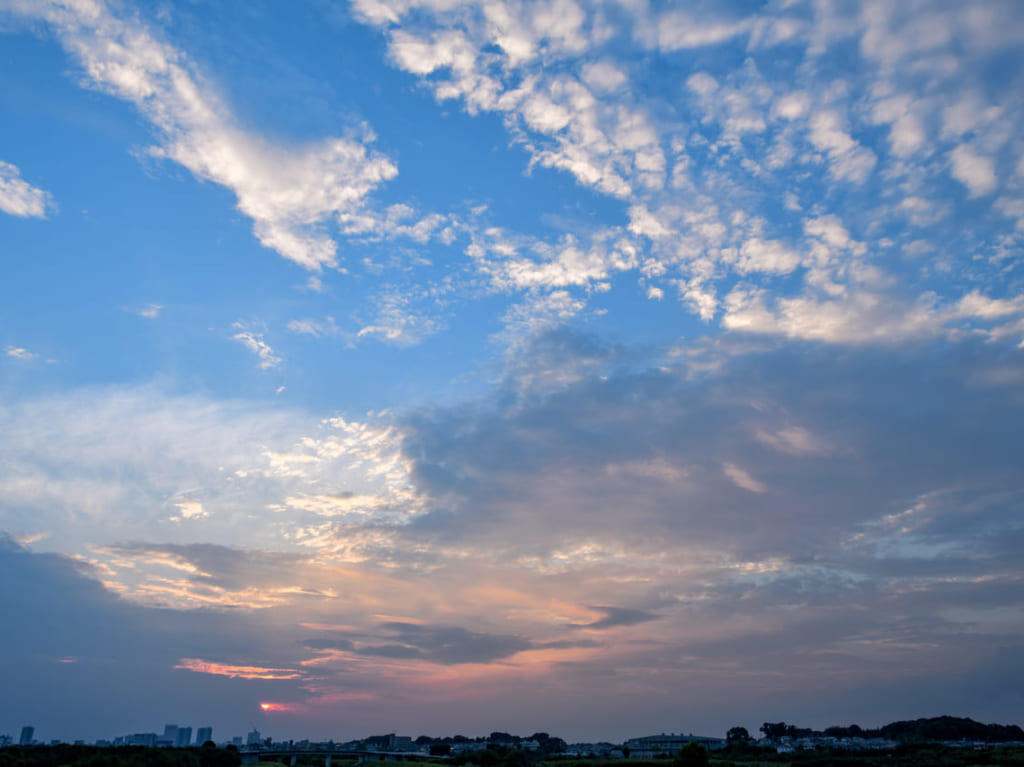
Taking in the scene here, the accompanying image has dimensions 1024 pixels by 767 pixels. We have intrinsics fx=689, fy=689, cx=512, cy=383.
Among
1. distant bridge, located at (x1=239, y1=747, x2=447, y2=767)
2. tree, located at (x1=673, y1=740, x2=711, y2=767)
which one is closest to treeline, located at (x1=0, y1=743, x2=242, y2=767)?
distant bridge, located at (x1=239, y1=747, x2=447, y2=767)

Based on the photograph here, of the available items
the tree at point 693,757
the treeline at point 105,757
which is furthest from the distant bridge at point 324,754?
the tree at point 693,757

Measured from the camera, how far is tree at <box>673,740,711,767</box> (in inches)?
3260

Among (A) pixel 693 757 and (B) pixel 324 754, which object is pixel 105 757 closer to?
(A) pixel 693 757

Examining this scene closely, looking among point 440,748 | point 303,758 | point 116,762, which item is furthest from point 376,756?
point 116,762

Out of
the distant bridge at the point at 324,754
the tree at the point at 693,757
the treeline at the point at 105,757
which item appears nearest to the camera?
the treeline at the point at 105,757

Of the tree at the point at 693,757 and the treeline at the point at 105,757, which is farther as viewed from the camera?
the tree at the point at 693,757

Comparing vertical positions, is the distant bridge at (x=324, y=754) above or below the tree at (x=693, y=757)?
below

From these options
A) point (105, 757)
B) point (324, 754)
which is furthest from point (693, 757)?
point (324, 754)

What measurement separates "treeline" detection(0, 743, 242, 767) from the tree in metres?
63.7

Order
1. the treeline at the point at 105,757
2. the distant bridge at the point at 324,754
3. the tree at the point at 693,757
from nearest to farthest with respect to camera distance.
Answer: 1. the treeline at the point at 105,757
2. the tree at the point at 693,757
3. the distant bridge at the point at 324,754

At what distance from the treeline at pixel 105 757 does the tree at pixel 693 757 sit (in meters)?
63.7

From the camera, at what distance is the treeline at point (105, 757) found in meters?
81.4

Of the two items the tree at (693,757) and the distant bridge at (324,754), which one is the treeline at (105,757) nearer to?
the distant bridge at (324,754)

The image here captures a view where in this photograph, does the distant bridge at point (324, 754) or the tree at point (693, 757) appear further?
the distant bridge at point (324, 754)
